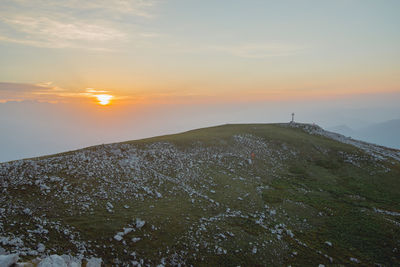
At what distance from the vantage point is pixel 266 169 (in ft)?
115

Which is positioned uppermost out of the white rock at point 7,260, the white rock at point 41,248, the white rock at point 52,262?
the white rock at point 7,260

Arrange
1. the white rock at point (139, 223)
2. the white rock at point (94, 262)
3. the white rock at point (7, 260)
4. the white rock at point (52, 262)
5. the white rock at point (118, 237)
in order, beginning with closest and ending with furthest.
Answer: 1. the white rock at point (7, 260)
2. the white rock at point (52, 262)
3. the white rock at point (94, 262)
4. the white rock at point (118, 237)
5. the white rock at point (139, 223)

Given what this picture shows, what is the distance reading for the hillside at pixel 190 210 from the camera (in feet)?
46.0

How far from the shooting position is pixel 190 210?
20.1 meters

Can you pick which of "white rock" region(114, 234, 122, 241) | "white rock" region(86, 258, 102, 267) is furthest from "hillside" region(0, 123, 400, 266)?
"white rock" region(86, 258, 102, 267)

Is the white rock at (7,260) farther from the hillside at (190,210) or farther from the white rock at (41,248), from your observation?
the white rock at (41,248)

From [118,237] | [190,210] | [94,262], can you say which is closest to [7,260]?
[94,262]

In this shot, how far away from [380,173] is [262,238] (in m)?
31.6

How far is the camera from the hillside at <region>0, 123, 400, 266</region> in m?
14.0

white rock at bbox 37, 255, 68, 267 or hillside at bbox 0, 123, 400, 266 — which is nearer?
white rock at bbox 37, 255, 68, 267

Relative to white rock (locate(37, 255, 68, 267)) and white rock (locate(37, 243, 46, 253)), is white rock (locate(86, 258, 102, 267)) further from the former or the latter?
white rock (locate(37, 243, 46, 253))

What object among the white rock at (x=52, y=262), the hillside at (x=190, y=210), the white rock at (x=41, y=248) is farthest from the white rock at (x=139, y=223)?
the white rock at (x=52, y=262)

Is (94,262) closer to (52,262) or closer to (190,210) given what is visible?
(52,262)

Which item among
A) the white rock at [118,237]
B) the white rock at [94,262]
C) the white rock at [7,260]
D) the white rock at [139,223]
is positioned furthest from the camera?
the white rock at [139,223]
